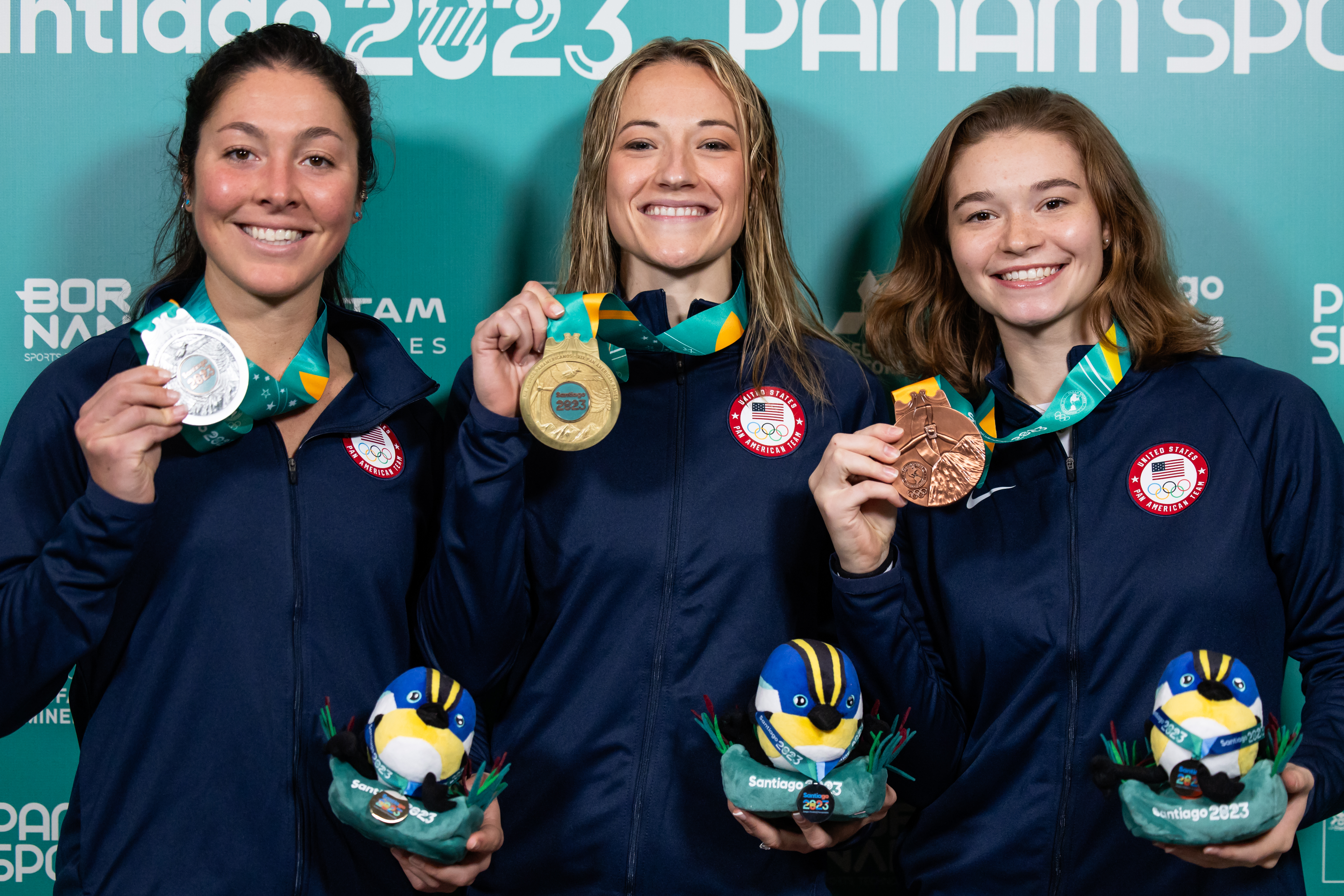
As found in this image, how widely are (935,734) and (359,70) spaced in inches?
84.3

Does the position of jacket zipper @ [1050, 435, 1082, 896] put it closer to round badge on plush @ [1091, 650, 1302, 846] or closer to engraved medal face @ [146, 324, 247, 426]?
round badge on plush @ [1091, 650, 1302, 846]

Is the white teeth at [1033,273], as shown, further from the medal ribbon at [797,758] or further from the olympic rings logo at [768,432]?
the medal ribbon at [797,758]

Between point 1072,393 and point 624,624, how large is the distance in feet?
3.13

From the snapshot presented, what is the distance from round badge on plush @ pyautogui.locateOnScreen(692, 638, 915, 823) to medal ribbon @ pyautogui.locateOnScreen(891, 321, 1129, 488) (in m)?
0.52

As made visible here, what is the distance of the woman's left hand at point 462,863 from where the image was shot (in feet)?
6.11

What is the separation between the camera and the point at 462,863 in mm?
1900

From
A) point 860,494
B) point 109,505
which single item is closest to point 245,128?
point 109,505

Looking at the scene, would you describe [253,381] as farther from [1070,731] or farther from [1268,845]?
[1268,845]

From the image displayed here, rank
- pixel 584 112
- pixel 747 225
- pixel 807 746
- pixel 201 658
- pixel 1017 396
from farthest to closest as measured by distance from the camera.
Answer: pixel 584 112, pixel 747 225, pixel 1017 396, pixel 201 658, pixel 807 746

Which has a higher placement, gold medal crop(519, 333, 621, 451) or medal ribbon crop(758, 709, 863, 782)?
gold medal crop(519, 333, 621, 451)

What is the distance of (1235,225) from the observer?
283 centimetres

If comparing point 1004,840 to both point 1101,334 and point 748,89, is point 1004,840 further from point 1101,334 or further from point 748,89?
point 748,89

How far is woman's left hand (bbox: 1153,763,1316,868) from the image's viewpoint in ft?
5.63

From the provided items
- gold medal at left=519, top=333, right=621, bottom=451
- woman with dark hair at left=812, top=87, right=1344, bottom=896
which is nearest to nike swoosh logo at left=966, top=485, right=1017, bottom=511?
woman with dark hair at left=812, top=87, right=1344, bottom=896
